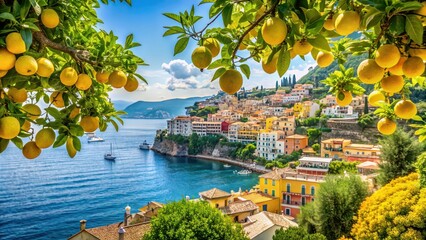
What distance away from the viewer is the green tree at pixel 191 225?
Answer: 19.9 feet

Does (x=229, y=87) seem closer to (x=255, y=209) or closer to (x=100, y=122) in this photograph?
(x=100, y=122)

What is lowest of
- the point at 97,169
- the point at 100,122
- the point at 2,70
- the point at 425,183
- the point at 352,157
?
the point at 97,169

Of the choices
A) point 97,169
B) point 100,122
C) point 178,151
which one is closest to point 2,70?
point 100,122

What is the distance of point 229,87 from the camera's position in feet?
2.15

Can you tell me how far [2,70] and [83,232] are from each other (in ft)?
30.6

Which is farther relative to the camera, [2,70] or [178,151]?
[178,151]

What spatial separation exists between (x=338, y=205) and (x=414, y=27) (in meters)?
7.25

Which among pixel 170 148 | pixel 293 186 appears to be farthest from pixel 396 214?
pixel 170 148

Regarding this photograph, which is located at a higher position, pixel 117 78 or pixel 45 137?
pixel 117 78

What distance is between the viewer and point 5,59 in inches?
26.6

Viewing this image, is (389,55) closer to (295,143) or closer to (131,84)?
(131,84)

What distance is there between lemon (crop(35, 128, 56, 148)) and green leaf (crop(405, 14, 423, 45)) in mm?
850

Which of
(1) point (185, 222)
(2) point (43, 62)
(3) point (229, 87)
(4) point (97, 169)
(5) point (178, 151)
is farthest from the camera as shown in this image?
(5) point (178, 151)

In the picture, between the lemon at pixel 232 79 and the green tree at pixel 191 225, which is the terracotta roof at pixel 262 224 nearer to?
the green tree at pixel 191 225
